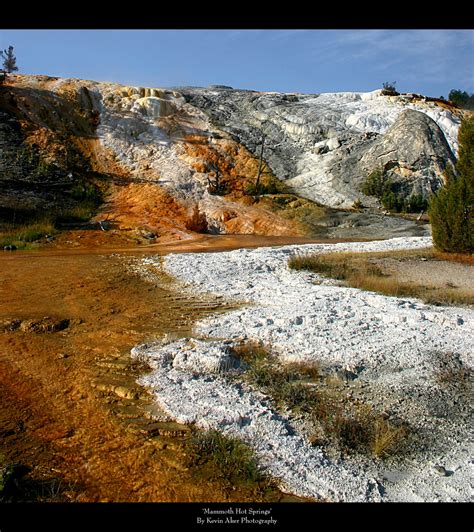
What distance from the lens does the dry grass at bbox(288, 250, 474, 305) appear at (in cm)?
877

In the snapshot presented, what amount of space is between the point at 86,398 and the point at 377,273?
777 cm

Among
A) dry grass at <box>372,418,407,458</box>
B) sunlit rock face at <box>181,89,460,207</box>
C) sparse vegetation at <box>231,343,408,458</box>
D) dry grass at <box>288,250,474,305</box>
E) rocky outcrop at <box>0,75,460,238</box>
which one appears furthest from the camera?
sunlit rock face at <box>181,89,460,207</box>

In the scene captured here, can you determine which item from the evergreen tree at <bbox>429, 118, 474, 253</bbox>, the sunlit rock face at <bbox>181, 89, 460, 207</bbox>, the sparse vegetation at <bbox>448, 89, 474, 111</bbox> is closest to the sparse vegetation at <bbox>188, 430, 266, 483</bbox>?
the evergreen tree at <bbox>429, 118, 474, 253</bbox>

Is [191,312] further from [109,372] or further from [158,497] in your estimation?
[158,497]

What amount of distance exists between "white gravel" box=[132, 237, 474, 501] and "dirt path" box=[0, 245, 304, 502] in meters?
0.39

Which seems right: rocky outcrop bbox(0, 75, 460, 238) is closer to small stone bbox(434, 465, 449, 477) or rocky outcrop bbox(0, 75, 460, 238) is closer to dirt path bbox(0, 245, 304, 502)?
dirt path bbox(0, 245, 304, 502)

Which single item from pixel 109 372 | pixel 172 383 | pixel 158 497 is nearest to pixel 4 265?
pixel 109 372

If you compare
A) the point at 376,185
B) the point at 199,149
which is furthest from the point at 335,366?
the point at 199,149

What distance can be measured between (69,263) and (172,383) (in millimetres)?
7821

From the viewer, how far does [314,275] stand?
1060 centimetres

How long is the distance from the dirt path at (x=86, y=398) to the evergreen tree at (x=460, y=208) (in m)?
9.30

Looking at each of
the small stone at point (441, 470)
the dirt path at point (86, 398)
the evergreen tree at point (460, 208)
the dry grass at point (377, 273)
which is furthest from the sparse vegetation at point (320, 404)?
the evergreen tree at point (460, 208)

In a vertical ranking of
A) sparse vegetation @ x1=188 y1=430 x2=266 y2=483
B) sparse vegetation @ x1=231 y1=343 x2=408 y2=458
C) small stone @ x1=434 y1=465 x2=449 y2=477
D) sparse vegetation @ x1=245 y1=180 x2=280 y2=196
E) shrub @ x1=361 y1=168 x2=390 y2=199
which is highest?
shrub @ x1=361 y1=168 x2=390 y2=199

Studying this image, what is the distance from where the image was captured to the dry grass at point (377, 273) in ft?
28.8
